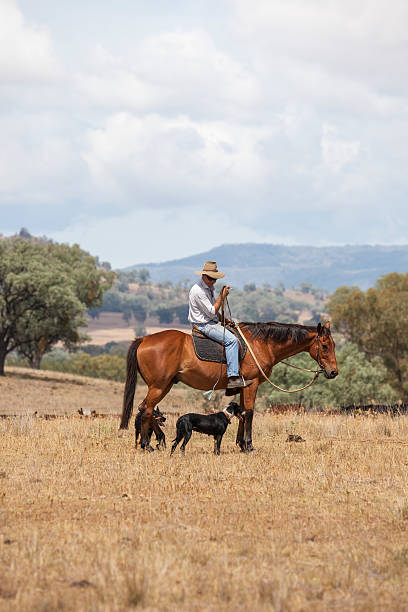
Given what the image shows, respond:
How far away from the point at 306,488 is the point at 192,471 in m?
2.07

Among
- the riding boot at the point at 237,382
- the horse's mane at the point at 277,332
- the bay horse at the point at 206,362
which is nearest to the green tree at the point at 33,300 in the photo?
the bay horse at the point at 206,362

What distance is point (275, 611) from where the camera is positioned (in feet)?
17.9

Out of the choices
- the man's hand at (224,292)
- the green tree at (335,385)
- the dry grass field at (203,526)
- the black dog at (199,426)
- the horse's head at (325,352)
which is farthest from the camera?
the green tree at (335,385)

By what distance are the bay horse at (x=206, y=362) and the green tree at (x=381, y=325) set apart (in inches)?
2099

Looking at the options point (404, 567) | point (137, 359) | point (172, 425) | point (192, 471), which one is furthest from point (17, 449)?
point (404, 567)

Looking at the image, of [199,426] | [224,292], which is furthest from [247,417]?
[224,292]

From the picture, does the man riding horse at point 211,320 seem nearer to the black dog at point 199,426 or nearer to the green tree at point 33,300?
the black dog at point 199,426

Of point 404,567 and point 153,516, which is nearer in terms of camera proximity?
point 404,567

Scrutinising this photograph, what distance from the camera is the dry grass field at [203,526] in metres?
5.86

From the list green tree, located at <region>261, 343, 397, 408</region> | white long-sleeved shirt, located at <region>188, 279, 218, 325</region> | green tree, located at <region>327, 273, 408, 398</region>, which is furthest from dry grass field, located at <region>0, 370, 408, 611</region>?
green tree, located at <region>327, 273, 408, 398</region>

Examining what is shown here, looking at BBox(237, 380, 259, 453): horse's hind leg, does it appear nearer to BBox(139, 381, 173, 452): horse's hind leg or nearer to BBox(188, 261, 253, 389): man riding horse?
BBox(188, 261, 253, 389): man riding horse

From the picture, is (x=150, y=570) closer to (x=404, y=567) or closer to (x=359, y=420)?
(x=404, y=567)

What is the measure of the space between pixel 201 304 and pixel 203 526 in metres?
6.15

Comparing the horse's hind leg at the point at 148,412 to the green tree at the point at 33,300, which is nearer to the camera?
the horse's hind leg at the point at 148,412
